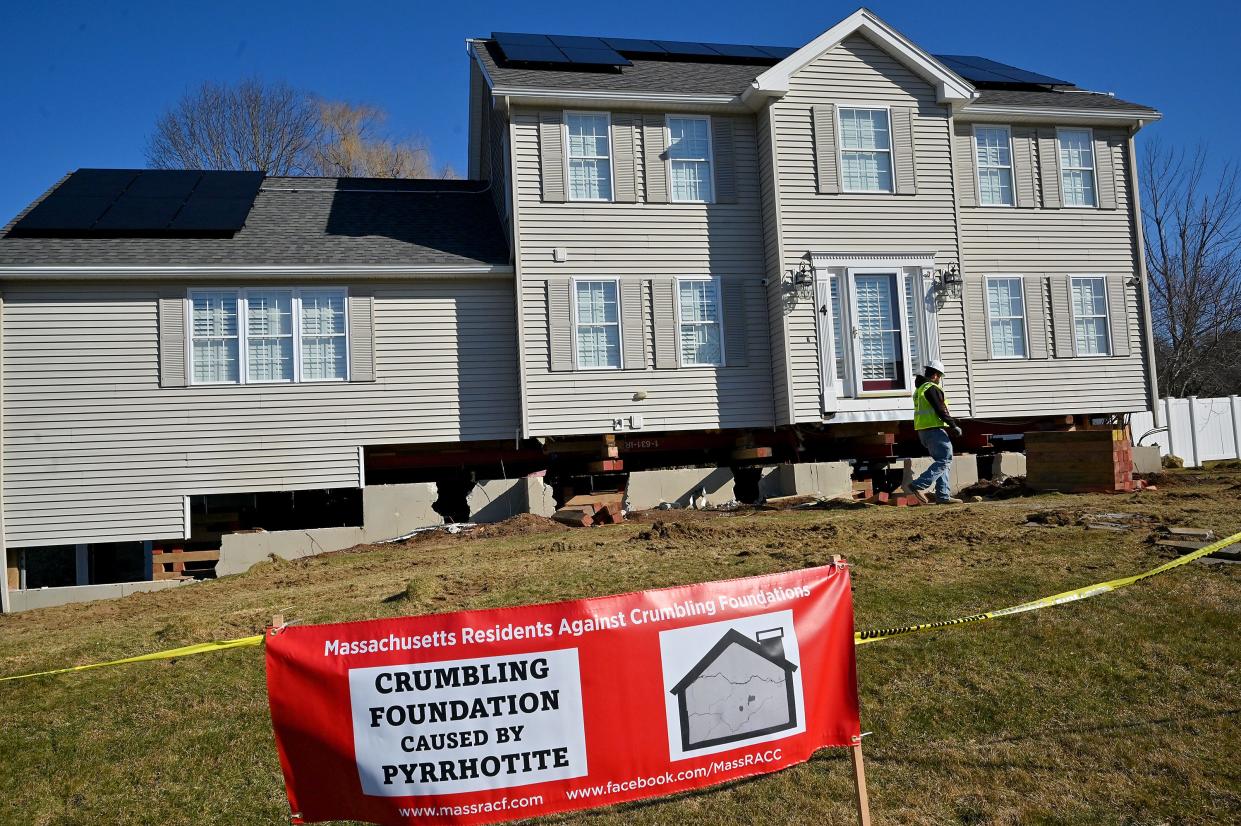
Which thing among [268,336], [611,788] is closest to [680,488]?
[268,336]

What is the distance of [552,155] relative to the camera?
16.8 meters

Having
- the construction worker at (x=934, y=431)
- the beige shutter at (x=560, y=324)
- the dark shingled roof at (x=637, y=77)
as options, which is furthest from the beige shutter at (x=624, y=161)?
the construction worker at (x=934, y=431)

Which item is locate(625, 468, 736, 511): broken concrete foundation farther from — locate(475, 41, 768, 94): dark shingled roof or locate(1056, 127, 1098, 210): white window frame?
locate(1056, 127, 1098, 210): white window frame

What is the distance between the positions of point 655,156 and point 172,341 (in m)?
8.76

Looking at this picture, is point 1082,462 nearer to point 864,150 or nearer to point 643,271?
point 864,150

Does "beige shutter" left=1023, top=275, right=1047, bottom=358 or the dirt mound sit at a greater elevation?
"beige shutter" left=1023, top=275, right=1047, bottom=358

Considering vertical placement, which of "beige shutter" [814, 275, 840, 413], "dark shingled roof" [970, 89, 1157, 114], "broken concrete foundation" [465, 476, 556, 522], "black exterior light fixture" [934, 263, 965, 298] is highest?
"dark shingled roof" [970, 89, 1157, 114]

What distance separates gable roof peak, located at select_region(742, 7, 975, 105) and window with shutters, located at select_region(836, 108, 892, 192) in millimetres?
1075

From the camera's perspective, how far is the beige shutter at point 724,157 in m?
17.5

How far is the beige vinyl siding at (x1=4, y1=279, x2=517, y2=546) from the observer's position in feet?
49.2

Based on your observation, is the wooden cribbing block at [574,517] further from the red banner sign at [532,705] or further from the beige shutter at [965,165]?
the red banner sign at [532,705]

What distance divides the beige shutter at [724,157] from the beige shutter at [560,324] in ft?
11.2

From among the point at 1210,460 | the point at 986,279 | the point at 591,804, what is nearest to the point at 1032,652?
the point at 591,804

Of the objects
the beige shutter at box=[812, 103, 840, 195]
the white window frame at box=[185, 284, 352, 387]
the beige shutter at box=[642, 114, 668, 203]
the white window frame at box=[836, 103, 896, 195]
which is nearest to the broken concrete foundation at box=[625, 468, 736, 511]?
the beige shutter at box=[642, 114, 668, 203]
